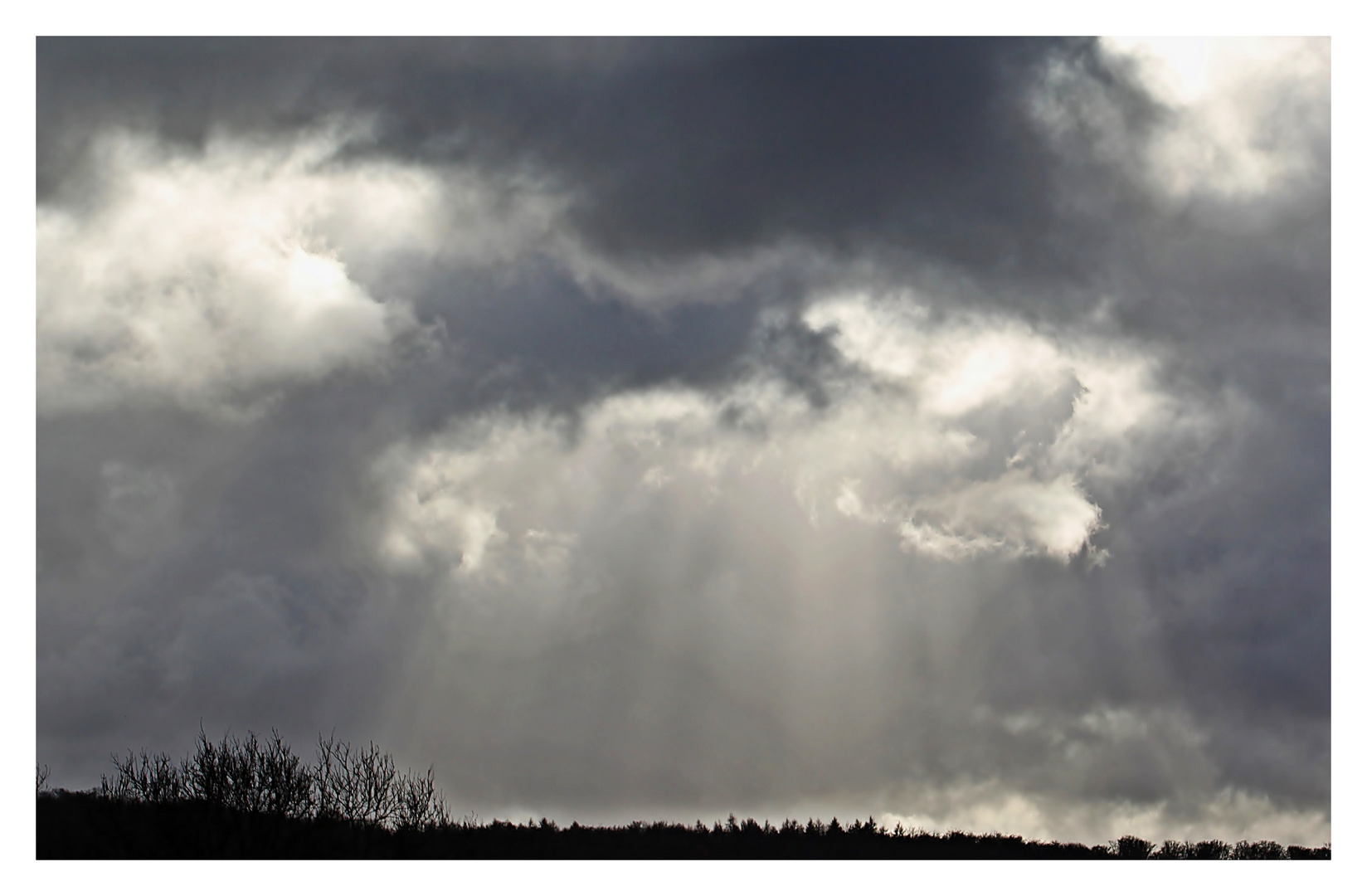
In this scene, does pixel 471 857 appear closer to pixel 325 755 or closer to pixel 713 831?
pixel 713 831

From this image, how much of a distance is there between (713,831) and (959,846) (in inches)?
423

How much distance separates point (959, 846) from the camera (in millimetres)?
43719

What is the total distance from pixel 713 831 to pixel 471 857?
425 inches

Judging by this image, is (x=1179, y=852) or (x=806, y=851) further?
(x=1179, y=852)

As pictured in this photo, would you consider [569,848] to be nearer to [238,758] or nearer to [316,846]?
[316,846]

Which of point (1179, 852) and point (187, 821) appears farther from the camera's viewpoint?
point (1179, 852)

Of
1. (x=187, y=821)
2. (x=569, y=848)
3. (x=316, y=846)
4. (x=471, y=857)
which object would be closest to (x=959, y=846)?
(x=569, y=848)

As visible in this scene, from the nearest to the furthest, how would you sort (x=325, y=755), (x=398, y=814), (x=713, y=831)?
(x=713, y=831) < (x=398, y=814) < (x=325, y=755)
